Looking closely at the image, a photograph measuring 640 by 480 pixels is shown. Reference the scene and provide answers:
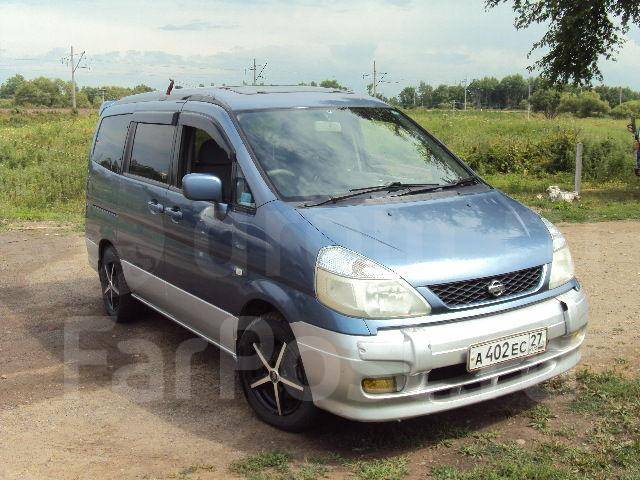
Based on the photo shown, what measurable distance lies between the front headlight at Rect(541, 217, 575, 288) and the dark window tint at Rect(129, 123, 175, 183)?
2715 millimetres

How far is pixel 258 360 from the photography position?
167 inches

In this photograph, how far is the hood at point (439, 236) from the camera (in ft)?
12.0

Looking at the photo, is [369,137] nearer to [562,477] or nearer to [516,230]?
[516,230]

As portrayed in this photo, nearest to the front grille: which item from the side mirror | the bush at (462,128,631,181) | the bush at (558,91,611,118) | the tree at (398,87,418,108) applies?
the side mirror

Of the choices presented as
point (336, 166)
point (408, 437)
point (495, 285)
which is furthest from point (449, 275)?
point (336, 166)

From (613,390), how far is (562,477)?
1228 mm

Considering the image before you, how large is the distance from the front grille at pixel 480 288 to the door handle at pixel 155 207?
7.72 ft

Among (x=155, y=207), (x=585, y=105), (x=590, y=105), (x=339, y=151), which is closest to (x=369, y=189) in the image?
(x=339, y=151)

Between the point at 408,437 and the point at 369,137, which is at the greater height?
the point at 369,137

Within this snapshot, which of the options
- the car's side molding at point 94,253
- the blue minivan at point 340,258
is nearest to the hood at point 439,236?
the blue minivan at point 340,258

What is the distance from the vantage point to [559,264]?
4129mm

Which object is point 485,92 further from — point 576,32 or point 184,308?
point 184,308

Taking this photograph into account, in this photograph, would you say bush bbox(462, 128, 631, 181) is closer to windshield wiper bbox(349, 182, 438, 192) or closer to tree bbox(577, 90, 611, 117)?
windshield wiper bbox(349, 182, 438, 192)

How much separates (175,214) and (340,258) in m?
1.70
